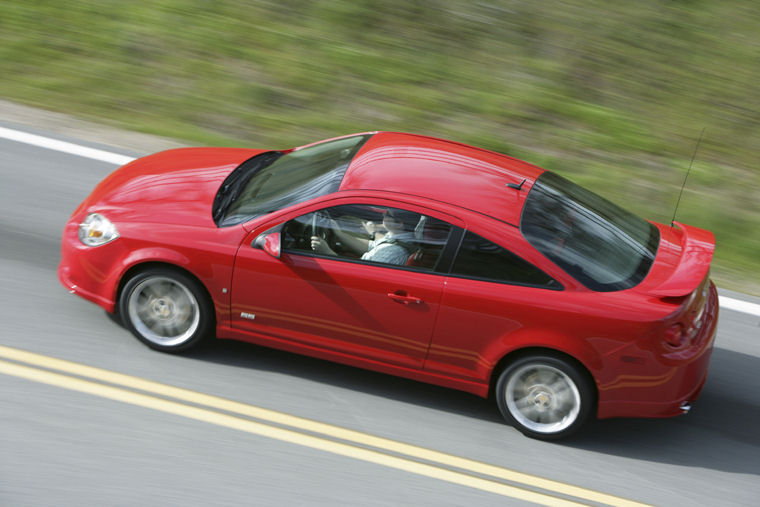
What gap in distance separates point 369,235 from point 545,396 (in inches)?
61.2

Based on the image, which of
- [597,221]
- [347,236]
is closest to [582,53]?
[597,221]

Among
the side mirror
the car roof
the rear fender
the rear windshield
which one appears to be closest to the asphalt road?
the rear fender

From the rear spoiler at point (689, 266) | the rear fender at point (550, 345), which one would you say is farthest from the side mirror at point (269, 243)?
the rear spoiler at point (689, 266)

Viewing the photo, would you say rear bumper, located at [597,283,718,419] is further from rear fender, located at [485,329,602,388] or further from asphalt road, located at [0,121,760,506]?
asphalt road, located at [0,121,760,506]

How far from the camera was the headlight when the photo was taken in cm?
539

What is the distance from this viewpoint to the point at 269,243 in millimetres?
5184

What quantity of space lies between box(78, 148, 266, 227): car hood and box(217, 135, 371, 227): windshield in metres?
0.15

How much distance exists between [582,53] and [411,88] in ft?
8.58

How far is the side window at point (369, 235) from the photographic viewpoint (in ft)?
16.9

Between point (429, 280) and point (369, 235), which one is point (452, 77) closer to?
point (369, 235)

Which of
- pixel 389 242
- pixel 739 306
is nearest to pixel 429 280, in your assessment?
pixel 389 242

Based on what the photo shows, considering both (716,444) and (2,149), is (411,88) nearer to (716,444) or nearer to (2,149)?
(2,149)

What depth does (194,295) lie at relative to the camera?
17.6 ft

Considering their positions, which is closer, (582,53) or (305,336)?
(305,336)
